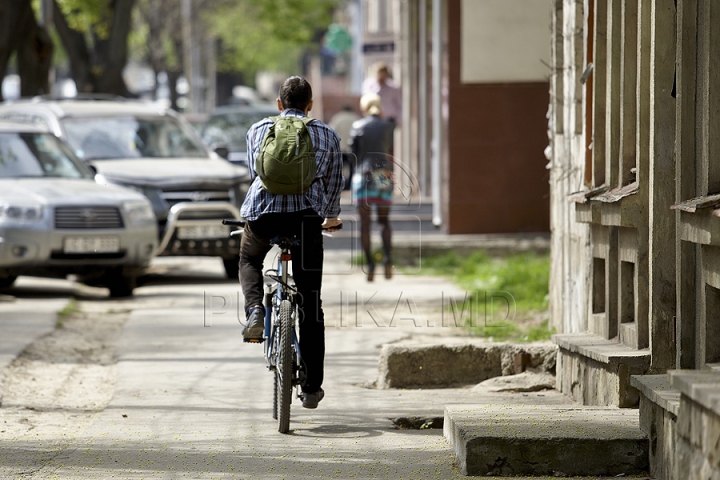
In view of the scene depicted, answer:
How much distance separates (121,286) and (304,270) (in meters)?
6.47

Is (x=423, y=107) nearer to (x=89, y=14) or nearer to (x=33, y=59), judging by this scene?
(x=33, y=59)

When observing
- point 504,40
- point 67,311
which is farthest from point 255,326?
point 504,40

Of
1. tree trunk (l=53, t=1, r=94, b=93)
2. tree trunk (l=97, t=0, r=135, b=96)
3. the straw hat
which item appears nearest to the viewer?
the straw hat

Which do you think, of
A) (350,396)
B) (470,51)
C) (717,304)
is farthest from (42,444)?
(470,51)

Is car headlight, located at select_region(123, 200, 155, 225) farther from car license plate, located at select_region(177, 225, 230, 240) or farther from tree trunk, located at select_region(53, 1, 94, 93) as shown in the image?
tree trunk, located at select_region(53, 1, 94, 93)

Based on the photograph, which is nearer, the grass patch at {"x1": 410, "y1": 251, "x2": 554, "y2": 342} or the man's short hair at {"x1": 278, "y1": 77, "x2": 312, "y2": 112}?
the man's short hair at {"x1": 278, "y1": 77, "x2": 312, "y2": 112}

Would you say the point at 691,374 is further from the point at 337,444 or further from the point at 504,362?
the point at 504,362

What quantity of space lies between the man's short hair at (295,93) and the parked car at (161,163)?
6.50 metres

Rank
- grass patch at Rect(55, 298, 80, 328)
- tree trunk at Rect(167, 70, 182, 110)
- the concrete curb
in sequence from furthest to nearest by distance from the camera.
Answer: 1. tree trunk at Rect(167, 70, 182, 110)
2. grass patch at Rect(55, 298, 80, 328)
3. the concrete curb

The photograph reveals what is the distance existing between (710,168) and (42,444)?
342cm

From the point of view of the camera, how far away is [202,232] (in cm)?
1297

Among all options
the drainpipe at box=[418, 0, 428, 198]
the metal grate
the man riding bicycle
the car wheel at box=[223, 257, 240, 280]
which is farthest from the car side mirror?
the man riding bicycle

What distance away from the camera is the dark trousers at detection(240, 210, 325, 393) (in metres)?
6.27

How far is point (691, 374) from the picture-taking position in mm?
4465
